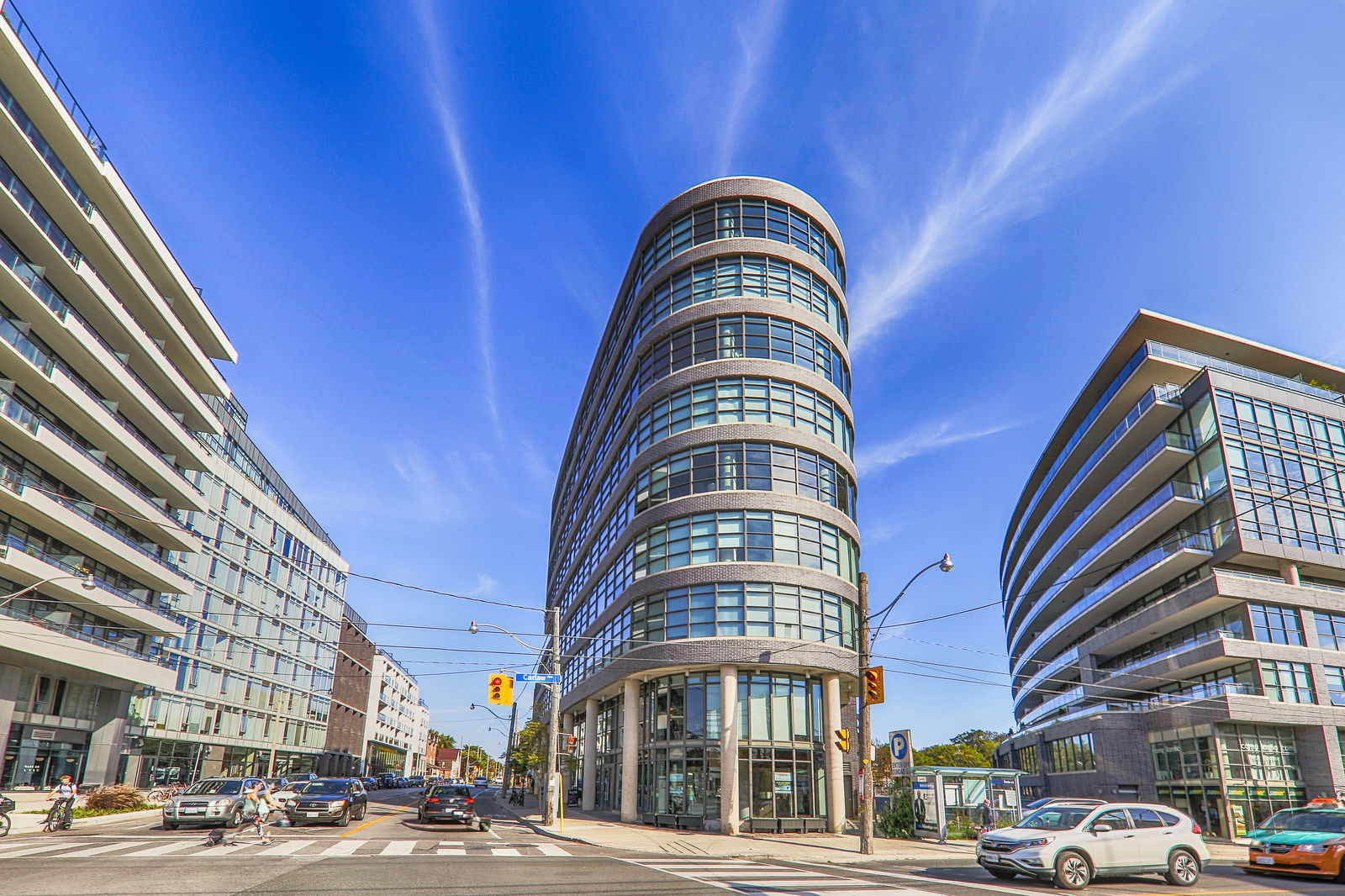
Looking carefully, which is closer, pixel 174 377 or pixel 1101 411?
pixel 174 377

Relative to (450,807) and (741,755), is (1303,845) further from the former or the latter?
(450,807)

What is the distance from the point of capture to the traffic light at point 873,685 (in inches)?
949

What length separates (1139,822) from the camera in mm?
17391

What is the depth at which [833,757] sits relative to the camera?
32.8 meters

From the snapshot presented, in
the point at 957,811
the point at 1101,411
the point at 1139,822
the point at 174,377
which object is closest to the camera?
the point at 1139,822

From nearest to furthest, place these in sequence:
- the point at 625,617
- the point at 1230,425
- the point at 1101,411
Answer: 1. the point at 625,617
2. the point at 1230,425
3. the point at 1101,411

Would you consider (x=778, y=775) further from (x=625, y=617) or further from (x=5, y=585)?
(x=5, y=585)

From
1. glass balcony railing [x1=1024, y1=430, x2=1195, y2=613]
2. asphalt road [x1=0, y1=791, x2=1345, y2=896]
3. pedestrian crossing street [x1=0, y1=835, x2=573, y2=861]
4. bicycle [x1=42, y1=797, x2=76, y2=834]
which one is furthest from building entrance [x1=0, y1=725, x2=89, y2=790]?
glass balcony railing [x1=1024, y1=430, x2=1195, y2=613]

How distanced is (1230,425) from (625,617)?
33.5 metres

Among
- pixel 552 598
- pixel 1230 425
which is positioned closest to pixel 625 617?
pixel 1230 425

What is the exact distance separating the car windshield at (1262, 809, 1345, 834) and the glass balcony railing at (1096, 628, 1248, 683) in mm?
22358

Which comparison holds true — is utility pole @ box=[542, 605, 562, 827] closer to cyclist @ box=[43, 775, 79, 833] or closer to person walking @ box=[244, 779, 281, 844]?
person walking @ box=[244, 779, 281, 844]

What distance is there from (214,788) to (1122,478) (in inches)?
1958

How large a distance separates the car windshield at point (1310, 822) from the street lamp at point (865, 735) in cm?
971
